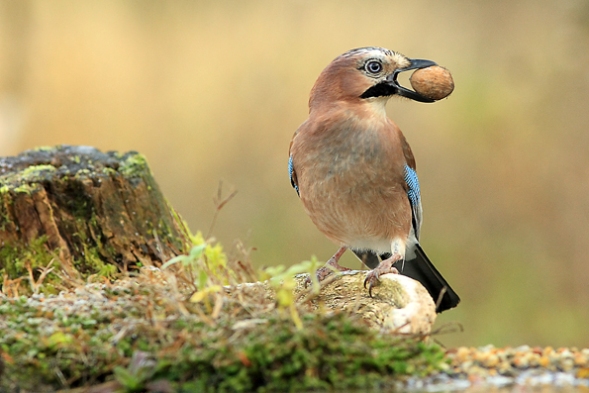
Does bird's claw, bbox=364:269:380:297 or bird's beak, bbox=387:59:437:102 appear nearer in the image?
bird's claw, bbox=364:269:380:297

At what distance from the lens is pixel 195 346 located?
8.75 feet

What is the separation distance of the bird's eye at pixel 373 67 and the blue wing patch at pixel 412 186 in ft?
1.88

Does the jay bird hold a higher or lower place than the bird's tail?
higher

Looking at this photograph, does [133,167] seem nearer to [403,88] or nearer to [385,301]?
→ [403,88]

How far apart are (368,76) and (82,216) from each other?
1.89 metres

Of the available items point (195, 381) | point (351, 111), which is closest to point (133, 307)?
point (195, 381)

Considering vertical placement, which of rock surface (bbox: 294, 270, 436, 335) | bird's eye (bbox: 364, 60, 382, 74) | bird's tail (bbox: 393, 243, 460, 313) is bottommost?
bird's tail (bbox: 393, 243, 460, 313)

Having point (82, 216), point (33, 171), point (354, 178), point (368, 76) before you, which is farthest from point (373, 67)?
point (33, 171)

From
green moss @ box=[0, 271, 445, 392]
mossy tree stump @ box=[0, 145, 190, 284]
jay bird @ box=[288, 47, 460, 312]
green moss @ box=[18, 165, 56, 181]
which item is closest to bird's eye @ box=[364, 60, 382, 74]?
jay bird @ box=[288, 47, 460, 312]

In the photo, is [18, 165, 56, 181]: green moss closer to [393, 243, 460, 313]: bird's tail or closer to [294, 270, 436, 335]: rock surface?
[294, 270, 436, 335]: rock surface

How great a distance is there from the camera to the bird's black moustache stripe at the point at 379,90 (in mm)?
4531

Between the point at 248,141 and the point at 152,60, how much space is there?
1.34m

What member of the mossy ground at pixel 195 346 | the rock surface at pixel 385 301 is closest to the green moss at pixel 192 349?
the mossy ground at pixel 195 346

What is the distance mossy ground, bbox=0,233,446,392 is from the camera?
2.56 meters
